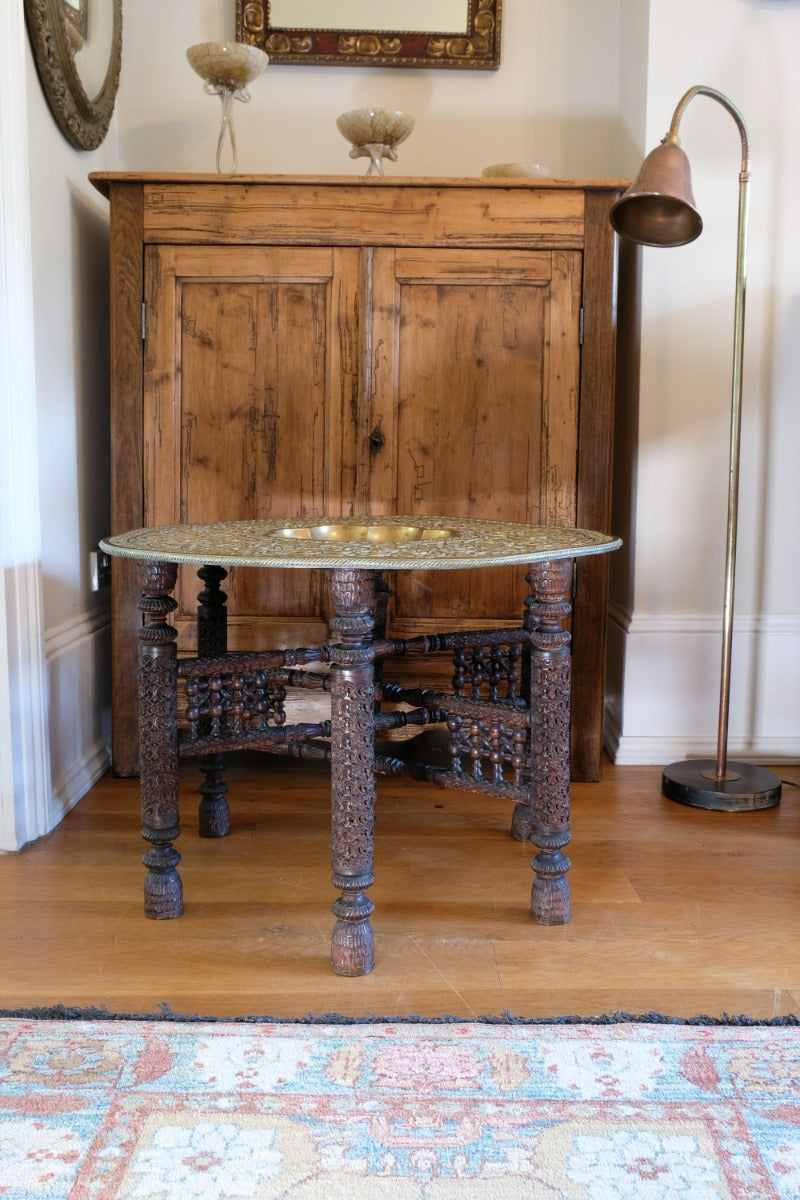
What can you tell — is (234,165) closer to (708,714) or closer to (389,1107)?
(708,714)

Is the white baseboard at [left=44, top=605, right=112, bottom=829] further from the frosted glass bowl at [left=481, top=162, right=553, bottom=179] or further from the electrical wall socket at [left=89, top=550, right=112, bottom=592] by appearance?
the frosted glass bowl at [left=481, top=162, right=553, bottom=179]

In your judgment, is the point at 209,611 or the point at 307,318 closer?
the point at 209,611

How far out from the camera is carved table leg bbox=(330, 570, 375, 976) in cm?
170

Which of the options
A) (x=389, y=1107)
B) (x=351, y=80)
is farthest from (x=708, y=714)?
(x=351, y=80)

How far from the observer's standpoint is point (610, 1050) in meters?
1.48

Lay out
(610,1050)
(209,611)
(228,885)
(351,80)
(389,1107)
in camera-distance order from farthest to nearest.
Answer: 1. (351,80)
2. (209,611)
3. (228,885)
4. (610,1050)
5. (389,1107)

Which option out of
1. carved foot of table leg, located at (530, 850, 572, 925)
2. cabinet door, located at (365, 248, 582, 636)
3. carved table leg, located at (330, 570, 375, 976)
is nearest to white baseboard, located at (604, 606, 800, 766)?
cabinet door, located at (365, 248, 582, 636)

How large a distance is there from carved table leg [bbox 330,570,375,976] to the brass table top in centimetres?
7

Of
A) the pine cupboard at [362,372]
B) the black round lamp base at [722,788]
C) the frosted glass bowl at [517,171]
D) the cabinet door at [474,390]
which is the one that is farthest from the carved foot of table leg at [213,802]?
the frosted glass bowl at [517,171]

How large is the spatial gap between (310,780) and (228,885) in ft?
2.40

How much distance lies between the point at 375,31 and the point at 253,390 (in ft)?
3.83

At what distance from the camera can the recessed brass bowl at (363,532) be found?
2156mm

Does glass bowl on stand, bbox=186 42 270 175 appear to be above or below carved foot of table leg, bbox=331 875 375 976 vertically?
above

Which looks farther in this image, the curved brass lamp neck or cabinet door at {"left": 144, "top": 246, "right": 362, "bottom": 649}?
cabinet door at {"left": 144, "top": 246, "right": 362, "bottom": 649}
